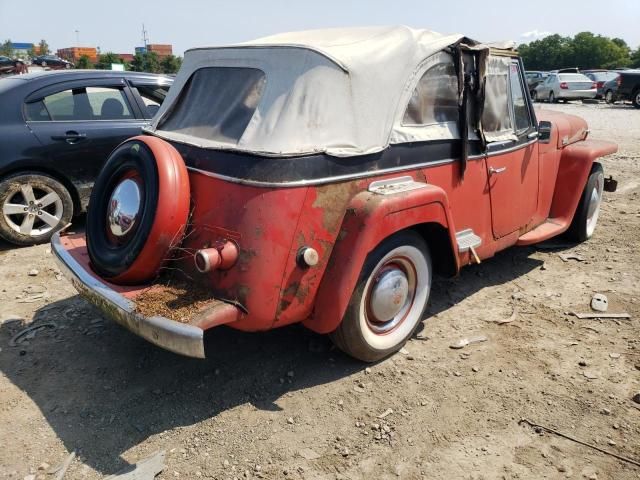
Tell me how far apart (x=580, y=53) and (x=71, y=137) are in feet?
171

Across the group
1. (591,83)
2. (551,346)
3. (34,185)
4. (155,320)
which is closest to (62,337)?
(155,320)

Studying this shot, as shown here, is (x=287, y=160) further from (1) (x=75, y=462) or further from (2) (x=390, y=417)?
(1) (x=75, y=462)

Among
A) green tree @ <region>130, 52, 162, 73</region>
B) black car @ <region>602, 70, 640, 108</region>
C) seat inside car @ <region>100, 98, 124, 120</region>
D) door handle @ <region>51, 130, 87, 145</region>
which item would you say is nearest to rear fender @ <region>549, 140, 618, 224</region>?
seat inside car @ <region>100, 98, 124, 120</region>

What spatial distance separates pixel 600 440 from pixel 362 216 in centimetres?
170

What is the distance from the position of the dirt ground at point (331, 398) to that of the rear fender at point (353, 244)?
1.82 feet

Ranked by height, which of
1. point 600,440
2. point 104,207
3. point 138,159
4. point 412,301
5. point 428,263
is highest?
point 138,159

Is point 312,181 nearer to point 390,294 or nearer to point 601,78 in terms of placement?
point 390,294

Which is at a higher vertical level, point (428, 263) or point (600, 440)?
point (428, 263)

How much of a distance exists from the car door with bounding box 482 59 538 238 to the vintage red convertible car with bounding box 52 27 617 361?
0.41 ft

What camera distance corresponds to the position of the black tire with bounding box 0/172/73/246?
5.18 m

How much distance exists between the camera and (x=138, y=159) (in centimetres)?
305

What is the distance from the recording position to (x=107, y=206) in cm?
330

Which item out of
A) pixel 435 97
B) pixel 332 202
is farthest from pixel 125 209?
pixel 435 97

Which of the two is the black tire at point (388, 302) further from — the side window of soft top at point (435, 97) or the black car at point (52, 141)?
the black car at point (52, 141)
